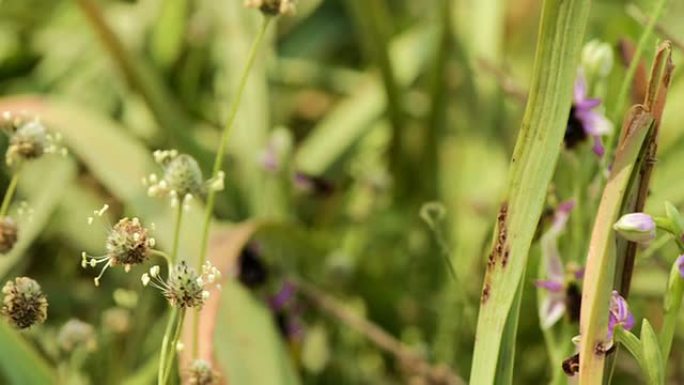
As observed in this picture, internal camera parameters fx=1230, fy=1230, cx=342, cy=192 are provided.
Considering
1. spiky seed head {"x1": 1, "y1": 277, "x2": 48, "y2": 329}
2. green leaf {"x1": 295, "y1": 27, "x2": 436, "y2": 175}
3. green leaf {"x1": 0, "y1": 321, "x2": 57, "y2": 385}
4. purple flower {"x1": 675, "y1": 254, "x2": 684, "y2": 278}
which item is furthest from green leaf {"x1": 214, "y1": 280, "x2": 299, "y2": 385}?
green leaf {"x1": 295, "y1": 27, "x2": 436, "y2": 175}

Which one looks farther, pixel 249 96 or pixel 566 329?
pixel 249 96

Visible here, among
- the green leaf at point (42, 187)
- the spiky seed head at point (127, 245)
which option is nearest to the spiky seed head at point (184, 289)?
the spiky seed head at point (127, 245)

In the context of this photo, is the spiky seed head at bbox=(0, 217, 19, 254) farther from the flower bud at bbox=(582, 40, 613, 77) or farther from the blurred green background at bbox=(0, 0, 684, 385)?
the flower bud at bbox=(582, 40, 613, 77)

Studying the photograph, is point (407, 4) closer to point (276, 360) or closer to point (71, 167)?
point (71, 167)

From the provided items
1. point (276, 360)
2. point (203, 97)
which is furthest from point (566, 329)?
point (203, 97)

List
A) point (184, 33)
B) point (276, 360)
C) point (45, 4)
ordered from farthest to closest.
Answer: point (45, 4) → point (184, 33) → point (276, 360)

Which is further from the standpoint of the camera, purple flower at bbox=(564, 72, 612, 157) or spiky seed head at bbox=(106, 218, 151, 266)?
purple flower at bbox=(564, 72, 612, 157)
